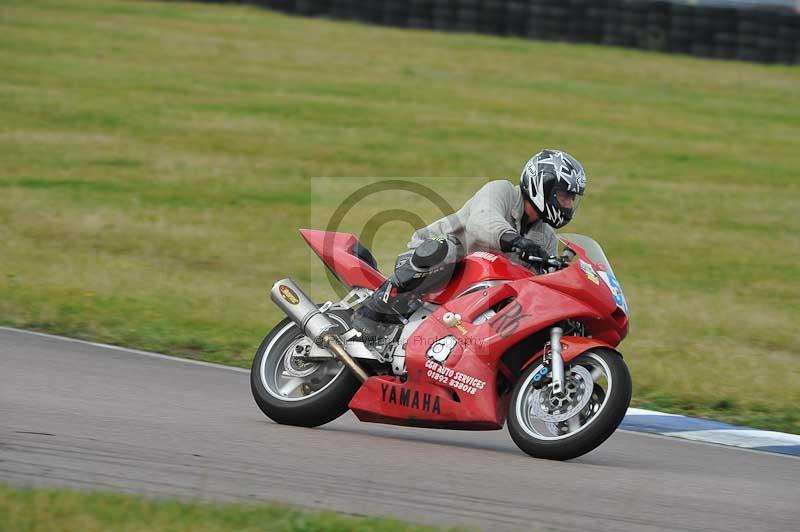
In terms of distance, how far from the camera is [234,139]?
57.5 feet

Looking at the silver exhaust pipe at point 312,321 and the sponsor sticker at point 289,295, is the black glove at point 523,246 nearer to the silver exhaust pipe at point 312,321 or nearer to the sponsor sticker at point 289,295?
the silver exhaust pipe at point 312,321

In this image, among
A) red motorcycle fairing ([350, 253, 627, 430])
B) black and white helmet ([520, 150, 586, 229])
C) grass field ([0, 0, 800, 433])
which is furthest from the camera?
grass field ([0, 0, 800, 433])

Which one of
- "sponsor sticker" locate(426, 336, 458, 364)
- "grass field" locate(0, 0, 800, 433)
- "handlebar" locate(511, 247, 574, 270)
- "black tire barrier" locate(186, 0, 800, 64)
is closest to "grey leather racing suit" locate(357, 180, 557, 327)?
"handlebar" locate(511, 247, 574, 270)

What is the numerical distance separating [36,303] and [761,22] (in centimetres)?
1721

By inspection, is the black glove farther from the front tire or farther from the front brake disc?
the front tire

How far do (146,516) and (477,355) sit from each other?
2.30m

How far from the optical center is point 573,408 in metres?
6.10

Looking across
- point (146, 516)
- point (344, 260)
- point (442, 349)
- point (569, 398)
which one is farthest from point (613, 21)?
point (146, 516)

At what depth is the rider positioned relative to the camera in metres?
6.49

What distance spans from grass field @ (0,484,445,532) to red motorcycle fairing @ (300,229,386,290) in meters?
2.44

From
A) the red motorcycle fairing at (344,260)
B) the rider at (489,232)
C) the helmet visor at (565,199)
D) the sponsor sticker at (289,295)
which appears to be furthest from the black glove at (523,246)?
the sponsor sticker at (289,295)

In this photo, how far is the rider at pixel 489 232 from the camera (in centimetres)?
649

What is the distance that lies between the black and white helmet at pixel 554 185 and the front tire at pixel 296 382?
4.24ft

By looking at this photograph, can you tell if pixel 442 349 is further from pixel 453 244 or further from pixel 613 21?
pixel 613 21
